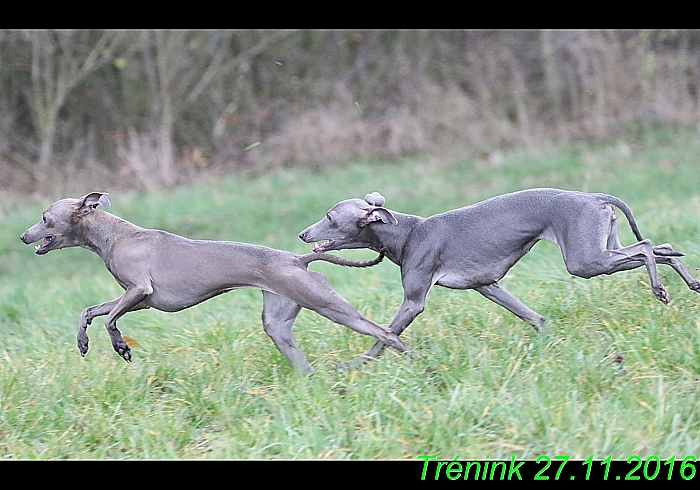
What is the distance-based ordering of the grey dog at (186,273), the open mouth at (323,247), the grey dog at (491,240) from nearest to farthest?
the grey dog at (491,240) → the grey dog at (186,273) → the open mouth at (323,247)

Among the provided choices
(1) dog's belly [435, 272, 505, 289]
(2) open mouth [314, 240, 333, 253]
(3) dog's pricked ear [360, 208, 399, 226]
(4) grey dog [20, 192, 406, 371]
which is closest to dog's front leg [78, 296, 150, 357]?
(4) grey dog [20, 192, 406, 371]

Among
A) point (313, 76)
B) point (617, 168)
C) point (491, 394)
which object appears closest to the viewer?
point (491, 394)

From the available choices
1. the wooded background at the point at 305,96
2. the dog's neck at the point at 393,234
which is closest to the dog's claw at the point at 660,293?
the dog's neck at the point at 393,234

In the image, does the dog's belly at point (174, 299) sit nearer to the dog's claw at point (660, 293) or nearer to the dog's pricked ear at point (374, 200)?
the dog's pricked ear at point (374, 200)

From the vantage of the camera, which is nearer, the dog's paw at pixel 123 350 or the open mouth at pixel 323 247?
the dog's paw at pixel 123 350

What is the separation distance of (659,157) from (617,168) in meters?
0.77

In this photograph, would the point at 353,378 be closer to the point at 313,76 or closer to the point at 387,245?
the point at 387,245

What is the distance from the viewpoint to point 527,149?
13336 mm

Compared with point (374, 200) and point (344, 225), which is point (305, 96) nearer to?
point (374, 200)

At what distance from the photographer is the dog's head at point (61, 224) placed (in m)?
5.15

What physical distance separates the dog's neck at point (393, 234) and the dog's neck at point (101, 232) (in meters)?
1.41

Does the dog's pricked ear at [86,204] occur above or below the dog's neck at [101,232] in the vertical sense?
above

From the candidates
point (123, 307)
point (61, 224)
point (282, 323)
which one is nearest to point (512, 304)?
point (282, 323)

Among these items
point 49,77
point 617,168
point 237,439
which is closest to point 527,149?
point 617,168
